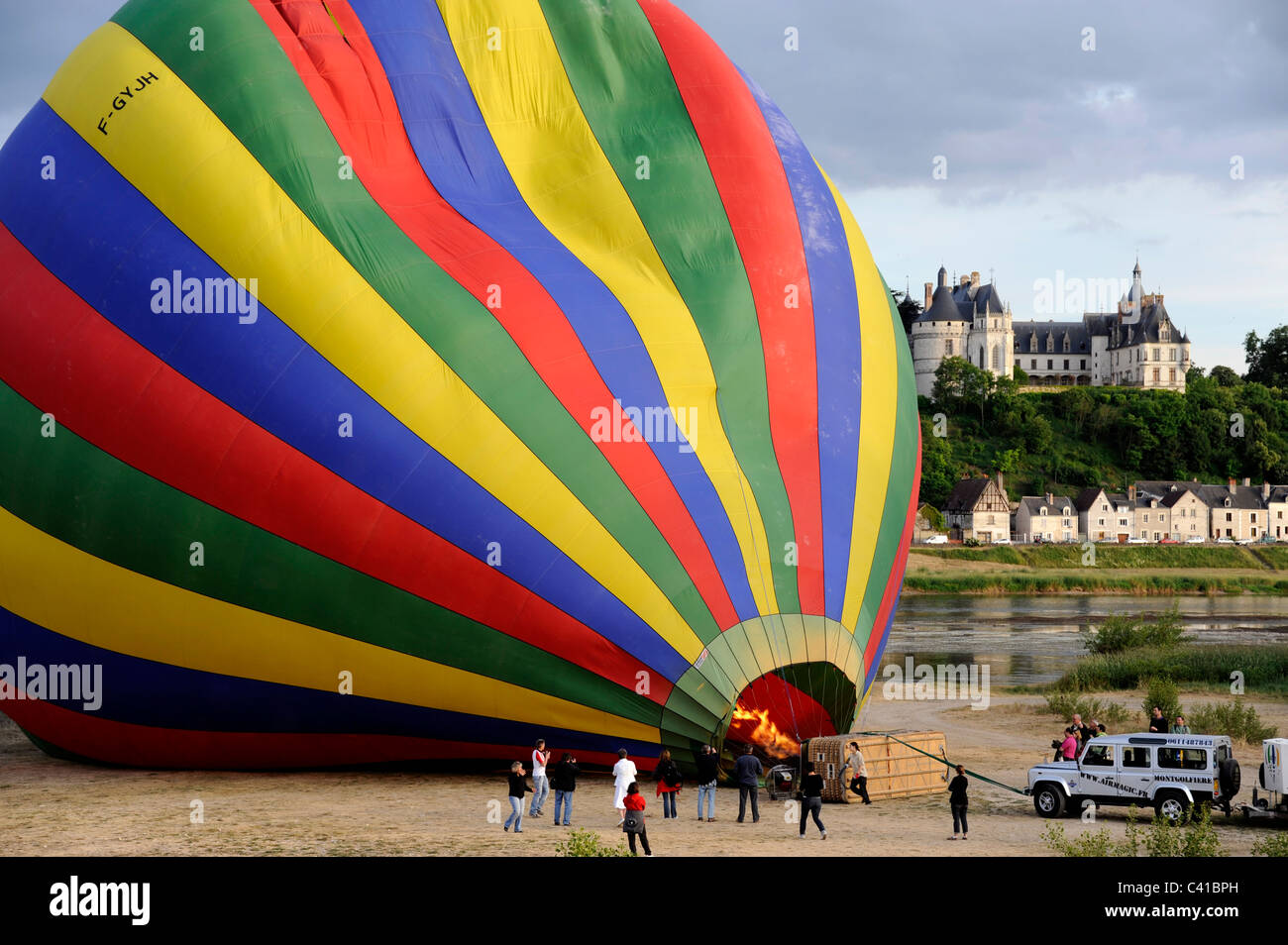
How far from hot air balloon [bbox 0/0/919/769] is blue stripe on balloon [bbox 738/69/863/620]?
2.6 inches

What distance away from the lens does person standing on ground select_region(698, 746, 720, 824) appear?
12.4 m

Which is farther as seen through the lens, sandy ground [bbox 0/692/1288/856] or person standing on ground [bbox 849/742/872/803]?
person standing on ground [bbox 849/742/872/803]

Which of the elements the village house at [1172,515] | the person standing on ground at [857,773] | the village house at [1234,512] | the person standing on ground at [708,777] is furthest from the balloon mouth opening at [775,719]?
the village house at [1234,512]

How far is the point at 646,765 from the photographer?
13.0 m

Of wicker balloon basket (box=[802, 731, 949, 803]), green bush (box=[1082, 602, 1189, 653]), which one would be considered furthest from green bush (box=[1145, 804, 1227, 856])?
green bush (box=[1082, 602, 1189, 653])

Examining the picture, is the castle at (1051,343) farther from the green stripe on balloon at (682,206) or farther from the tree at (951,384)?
the green stripe on balloon at (682,206)

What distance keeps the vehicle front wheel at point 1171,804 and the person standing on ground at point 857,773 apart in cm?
307

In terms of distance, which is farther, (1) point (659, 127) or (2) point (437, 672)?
(1) point (659, 127)

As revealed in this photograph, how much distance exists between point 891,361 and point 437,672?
21.4ft

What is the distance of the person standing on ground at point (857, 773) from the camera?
44.6 ft

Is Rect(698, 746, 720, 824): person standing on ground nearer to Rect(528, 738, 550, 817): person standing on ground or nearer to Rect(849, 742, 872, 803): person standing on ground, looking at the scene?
Rect(528, 738, 550, 817): person standing on ground

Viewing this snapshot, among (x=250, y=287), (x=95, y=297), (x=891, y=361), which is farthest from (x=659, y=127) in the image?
(x=95, y=297)

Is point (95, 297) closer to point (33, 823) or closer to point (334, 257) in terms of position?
point (334, 257)

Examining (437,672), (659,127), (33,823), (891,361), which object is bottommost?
(33,823)
